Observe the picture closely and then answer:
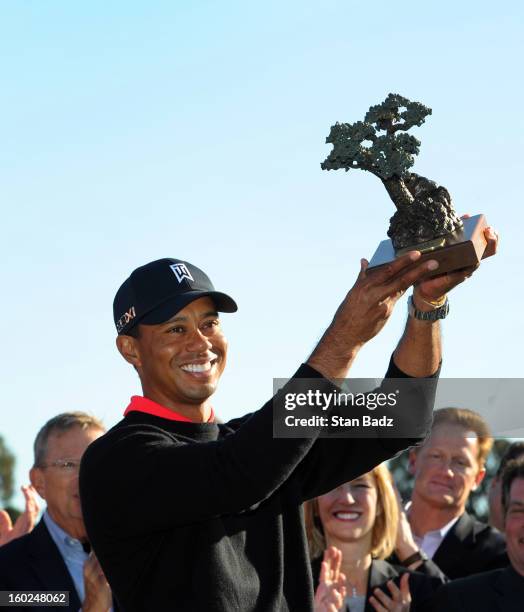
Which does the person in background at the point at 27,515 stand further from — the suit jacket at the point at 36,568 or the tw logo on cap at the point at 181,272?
the tw logo on cap at the point at 181,272

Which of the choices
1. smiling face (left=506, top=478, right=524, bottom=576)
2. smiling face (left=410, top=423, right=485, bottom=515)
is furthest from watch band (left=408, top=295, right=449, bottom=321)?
smiling face (left=410, top=423, right=485, bottom=515)

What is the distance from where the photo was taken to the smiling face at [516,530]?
7.47 metres

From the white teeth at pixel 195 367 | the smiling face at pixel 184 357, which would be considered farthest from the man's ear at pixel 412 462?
the white teeth at pixel 195 367

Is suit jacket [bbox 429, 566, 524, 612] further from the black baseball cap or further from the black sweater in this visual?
the black baseball cap

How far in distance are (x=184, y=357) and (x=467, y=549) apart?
4.36 m

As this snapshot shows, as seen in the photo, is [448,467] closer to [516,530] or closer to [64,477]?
[516,530]

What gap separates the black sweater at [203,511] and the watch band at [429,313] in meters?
0.30

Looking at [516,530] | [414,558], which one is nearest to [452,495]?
[414,558]

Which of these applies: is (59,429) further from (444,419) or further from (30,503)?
(444,419)

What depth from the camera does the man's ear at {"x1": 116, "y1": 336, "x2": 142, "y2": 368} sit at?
5633 mm

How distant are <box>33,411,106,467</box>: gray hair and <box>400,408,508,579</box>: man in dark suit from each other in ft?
8.63

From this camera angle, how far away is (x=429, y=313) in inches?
205

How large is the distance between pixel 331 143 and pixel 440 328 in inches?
38.1

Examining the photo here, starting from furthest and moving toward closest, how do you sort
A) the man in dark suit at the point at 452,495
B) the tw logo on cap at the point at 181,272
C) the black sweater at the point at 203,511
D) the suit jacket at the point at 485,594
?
the man in dark suit at the point at 452,495
the suit jacket at the point at 485,594
the tw logo on cap at the point at 181,272
the black sweater at the point at 203,511
